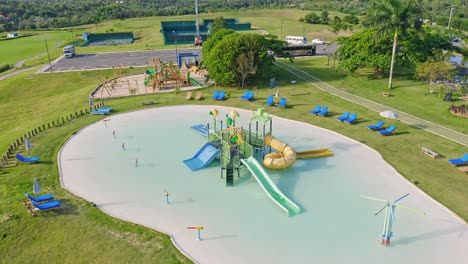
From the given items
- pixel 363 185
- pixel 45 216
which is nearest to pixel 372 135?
A: pixel 363 185

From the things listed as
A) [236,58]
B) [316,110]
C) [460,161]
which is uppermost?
[236,58]

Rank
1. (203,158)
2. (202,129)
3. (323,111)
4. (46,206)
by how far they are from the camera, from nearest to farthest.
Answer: (46,206)
(203,158)
(202,129)
(323,111)

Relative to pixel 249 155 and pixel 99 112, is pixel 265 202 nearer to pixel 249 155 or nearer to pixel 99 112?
pixel 249 155

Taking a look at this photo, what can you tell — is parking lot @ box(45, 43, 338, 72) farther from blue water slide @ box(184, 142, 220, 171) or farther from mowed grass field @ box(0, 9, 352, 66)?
blue water slide @ box(184, 142, 220, 171)

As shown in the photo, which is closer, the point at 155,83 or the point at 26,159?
the point at 26,159

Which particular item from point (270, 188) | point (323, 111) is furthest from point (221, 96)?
point (270, 188)

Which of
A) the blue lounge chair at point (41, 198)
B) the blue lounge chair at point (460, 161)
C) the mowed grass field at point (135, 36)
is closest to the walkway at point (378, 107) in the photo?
the blue lounge chair at point (460, 161)

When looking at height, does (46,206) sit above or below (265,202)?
above
